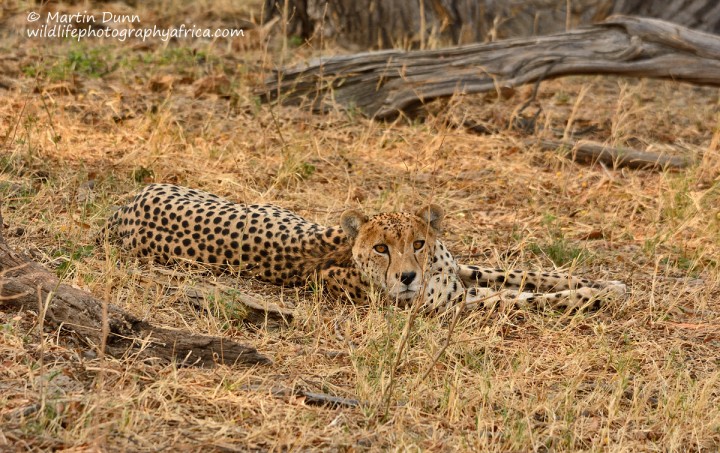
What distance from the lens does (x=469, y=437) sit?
363cm

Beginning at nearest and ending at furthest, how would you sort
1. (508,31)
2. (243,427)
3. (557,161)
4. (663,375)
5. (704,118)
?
1. (243,427)
2. (663,375)
3. (557,161)
4. (704,118)
5. (508,31)

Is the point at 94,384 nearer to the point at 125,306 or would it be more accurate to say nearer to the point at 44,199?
the point at 125,306

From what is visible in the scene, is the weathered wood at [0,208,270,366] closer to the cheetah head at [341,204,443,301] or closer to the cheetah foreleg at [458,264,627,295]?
the cheetah head at [341,204,443,301]

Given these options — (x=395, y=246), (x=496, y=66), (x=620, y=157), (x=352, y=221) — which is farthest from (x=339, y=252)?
(x=496, y=66)

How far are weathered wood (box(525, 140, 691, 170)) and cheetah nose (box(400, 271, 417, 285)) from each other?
107 inches

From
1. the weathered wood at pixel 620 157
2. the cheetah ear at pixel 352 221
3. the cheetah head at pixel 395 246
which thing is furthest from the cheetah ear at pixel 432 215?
the weathered wood at pixel 620 157

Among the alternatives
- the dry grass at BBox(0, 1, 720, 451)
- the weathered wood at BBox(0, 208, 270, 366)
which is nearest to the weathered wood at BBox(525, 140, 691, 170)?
the dry grass at BBox(0, 1, 720, 451)

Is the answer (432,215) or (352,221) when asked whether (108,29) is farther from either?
(432,215)

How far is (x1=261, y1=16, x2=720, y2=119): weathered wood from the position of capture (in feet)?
24.3

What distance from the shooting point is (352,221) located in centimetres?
505

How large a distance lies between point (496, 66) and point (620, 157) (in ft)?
3.70

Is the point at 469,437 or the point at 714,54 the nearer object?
the point at 469,437

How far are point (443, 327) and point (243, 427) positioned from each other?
150cm

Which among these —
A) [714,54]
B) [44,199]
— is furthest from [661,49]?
[44,199]
